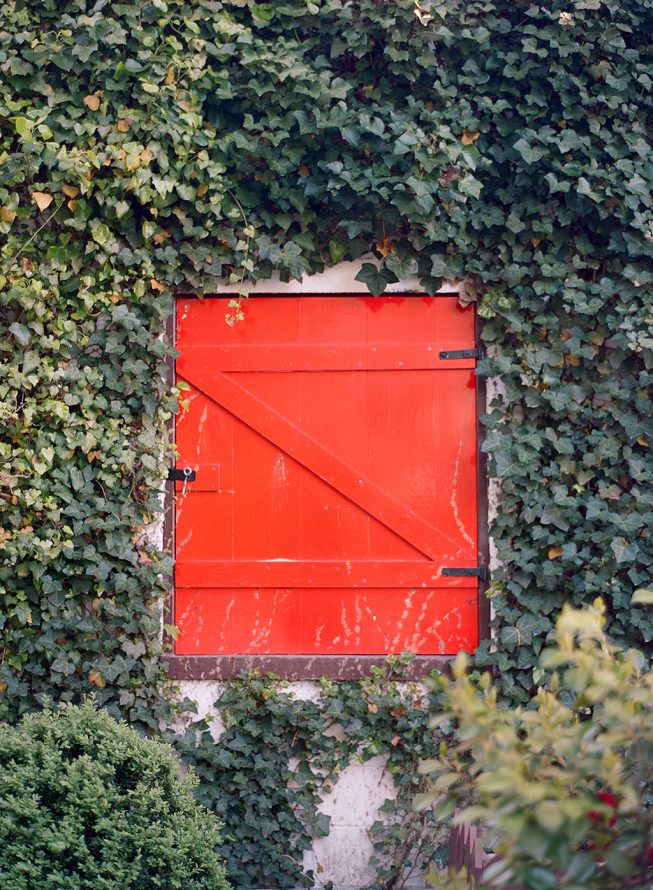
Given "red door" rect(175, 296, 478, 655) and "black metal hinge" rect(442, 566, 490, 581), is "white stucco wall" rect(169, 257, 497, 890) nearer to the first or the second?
"red door" rect(175, 296, 478, 655)

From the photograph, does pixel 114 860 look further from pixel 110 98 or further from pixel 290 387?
pixel 110 98

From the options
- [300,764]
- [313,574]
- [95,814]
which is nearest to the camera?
[95,814]

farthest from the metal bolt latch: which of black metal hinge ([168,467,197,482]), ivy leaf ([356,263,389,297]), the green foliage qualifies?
ivy leaf ([356,263,389,297])

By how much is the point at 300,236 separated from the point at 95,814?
101 inches

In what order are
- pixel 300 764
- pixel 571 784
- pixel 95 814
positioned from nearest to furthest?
1. pixel 571 784
2. pixel 95 814
3. pixel 300 764

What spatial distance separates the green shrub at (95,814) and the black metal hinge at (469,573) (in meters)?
1.56

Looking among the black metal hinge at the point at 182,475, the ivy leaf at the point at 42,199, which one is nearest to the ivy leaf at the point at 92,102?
the ivy leaf at the point at 42,199

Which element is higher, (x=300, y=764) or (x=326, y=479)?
(x=326, y=479)

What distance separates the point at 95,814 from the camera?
2943mm

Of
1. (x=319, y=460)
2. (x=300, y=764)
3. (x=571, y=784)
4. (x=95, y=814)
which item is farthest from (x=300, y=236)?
(x=571, y=784)

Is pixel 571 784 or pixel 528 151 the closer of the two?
pixel 571 784

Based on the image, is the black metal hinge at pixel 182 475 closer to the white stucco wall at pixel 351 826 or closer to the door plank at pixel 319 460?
the door plank at pixel 319 460

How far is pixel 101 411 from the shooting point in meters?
4.09

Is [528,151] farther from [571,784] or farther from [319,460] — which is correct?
[571,784]
